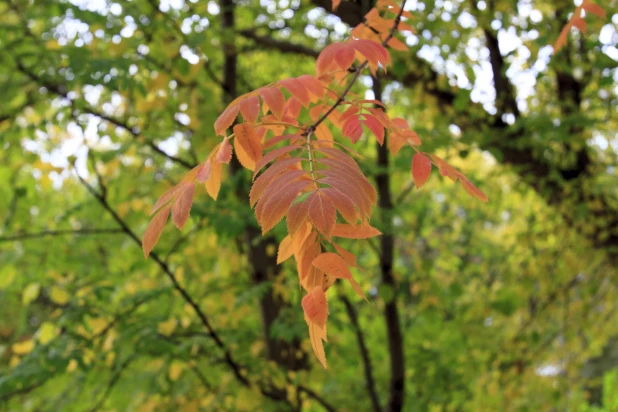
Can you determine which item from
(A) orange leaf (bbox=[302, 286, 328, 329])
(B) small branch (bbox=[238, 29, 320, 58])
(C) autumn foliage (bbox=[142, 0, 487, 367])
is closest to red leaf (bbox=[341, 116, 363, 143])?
(C) autumn foliage (bbox=[142, 0, 487, 367])

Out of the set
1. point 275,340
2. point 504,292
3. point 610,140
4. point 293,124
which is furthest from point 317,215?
point 610,140

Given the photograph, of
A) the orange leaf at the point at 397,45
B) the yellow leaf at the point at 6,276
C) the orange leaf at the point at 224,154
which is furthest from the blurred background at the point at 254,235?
the orange leaf at the point at 224,154

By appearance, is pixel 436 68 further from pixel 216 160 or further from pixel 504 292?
pixel 216 160

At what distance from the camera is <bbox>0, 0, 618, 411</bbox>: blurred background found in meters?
2.51

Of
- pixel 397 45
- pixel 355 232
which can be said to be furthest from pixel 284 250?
pixel 397 45

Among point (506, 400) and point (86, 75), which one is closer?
point (86, 75)

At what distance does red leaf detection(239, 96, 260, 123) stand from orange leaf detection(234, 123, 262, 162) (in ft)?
0.11

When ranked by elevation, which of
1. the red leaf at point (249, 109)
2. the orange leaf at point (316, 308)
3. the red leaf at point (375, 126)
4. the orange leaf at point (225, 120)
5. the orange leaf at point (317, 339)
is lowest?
the orange leaf at point (317, 339)

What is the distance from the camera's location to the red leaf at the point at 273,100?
99cm

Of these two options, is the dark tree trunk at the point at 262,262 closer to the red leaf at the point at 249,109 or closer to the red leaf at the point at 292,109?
the red leaf at the point at 292,109

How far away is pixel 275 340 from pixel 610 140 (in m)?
2.59

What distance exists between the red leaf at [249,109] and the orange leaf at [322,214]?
0.23 metres

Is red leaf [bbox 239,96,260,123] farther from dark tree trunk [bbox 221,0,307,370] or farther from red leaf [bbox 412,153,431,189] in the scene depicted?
dark tree trunk [bbox 221,0,307,370]

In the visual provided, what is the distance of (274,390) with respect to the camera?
312 cm
